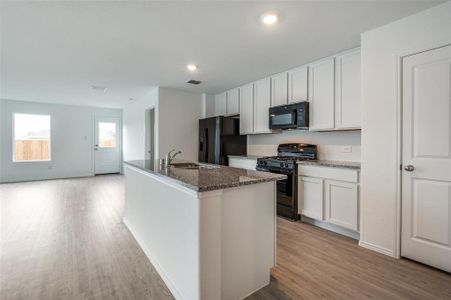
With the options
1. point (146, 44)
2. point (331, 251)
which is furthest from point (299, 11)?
point (331, 251)

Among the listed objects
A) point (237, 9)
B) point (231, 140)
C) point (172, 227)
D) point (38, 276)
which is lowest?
point (38, 276)

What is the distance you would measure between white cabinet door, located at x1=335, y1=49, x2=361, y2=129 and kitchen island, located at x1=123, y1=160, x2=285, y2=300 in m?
1.78

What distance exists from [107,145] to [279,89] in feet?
21.5

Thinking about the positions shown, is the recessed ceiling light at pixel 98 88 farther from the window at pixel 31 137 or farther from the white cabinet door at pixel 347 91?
the white cabinet door at pixel 347 91

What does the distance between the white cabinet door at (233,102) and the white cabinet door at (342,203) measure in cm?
262

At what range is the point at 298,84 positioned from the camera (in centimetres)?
362

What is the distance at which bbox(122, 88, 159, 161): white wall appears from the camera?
551 centimetres

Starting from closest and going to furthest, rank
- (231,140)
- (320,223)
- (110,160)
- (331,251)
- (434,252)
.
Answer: (434,252)
(331,251)
(320,223)
(231,140)
(110,160)

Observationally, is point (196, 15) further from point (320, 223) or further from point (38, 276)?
point (320, 223)

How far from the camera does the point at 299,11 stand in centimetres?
212

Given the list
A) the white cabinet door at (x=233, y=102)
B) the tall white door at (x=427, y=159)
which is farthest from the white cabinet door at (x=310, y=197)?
the white cabinet door at (x=233, y=102)

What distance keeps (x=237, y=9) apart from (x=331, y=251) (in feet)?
8.65

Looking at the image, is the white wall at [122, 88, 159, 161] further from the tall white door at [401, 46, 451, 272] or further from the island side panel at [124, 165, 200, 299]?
the tall white door at [401, 46, 451, 272]

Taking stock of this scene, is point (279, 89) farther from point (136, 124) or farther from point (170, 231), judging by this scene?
point (136, 124)
